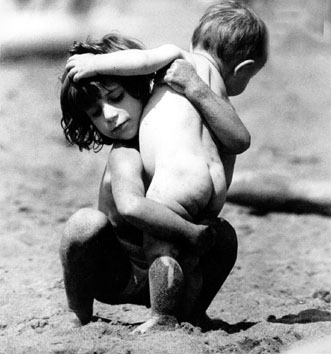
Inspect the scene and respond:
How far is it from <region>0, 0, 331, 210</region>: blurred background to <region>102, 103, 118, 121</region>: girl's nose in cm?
255

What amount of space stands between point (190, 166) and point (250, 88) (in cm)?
418

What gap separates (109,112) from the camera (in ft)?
10.4

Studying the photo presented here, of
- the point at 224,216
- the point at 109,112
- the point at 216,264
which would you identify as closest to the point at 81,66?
the point at 109,112

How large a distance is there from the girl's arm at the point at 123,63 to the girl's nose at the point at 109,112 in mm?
117

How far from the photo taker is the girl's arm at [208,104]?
317cm

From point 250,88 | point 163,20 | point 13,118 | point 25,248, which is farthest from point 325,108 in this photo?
point 25,248

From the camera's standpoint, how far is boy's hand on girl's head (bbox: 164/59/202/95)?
317 cm

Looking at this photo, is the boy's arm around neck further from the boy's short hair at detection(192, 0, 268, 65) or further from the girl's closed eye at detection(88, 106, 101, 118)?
the boy's short hair at detection(192, 0, 268, 65)

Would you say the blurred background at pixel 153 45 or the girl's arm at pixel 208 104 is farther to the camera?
the blurred background at pixel 153 45

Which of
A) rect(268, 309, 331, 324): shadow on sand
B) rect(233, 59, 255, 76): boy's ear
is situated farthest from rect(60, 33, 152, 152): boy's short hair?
rect(268, 309, 331, 324): shadow on sand

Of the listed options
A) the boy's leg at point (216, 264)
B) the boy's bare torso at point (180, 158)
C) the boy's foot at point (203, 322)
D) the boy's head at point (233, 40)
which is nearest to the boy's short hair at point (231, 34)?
the boy's head at point (233, 40)

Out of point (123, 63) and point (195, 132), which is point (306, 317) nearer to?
point (195, 132)

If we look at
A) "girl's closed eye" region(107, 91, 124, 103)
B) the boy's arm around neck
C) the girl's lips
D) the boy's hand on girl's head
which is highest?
the boy's arm around neck

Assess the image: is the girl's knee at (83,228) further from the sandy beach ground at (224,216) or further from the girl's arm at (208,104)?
the girl's arm at (208,104)
